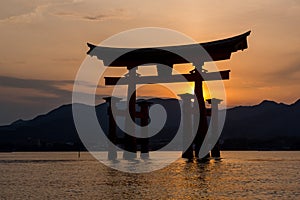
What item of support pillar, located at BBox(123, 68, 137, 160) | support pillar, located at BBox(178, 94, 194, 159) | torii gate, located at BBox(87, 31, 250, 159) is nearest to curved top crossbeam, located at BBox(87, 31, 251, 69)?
torii gate, located at BBox(87, 31, 250, 159)

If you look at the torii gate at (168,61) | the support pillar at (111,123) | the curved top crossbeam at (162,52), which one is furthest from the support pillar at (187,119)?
the support pillar at (111,123)

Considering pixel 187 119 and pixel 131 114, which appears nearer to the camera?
pixel 187 119

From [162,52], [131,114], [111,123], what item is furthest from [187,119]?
[111,123]

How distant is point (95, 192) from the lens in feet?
65.6

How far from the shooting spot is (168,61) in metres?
36.1

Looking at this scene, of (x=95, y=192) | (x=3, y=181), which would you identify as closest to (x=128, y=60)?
(x=3, y=181)

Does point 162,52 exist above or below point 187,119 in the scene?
above

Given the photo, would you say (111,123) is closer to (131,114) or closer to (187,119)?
(131,114)

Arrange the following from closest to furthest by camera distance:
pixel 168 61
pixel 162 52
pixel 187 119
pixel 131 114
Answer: pixel 162 52 < pixel 168 61 < pixel 187 119 < pixel 131 114

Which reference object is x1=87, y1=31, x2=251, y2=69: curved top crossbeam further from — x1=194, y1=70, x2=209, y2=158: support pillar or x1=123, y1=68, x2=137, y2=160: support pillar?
x1=194, y1=70, x2=209, y2=158: support pillar

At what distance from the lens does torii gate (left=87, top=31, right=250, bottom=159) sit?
33.0m

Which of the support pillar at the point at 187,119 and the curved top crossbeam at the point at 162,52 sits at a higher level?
the curved top crossbeam at the point at 162,52

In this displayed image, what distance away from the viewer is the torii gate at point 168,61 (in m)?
33.0

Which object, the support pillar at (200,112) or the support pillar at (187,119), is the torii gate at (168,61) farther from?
the support pillar at (187,119)
